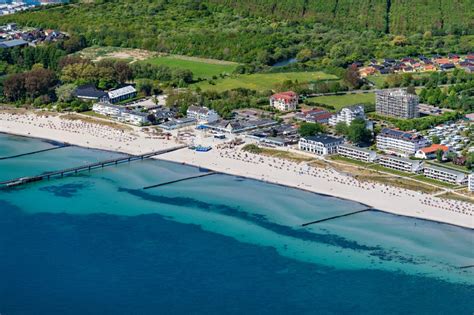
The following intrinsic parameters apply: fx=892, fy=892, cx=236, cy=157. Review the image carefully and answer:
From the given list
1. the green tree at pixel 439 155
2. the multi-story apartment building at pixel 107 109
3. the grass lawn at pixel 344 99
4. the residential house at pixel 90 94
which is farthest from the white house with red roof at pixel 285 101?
the green tree at pixel 439 155

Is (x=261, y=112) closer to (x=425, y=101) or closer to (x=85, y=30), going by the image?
(x=425, y=101)

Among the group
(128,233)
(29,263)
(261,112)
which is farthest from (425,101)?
(29,263)

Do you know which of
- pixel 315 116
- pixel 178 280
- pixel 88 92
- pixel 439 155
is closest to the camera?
pixel 178 280

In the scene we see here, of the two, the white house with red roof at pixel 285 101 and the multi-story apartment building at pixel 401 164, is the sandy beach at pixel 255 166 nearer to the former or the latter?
the multi-story apartment building at pixel 401 164

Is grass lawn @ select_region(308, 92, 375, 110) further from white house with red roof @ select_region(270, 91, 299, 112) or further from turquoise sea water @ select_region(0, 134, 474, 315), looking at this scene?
turquoise sea water @ select_region(0, 134, 474, 315)

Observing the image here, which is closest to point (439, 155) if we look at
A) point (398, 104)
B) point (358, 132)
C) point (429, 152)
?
point (429, 152)

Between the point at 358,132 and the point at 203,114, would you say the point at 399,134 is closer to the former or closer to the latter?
the point at 358,132
